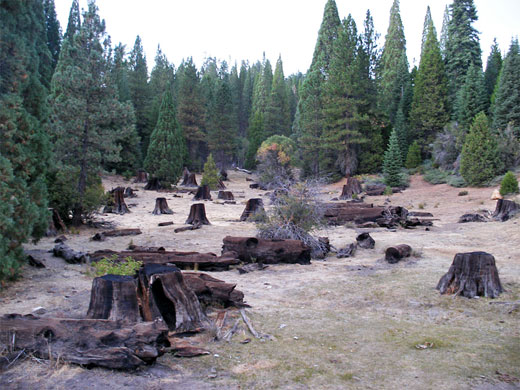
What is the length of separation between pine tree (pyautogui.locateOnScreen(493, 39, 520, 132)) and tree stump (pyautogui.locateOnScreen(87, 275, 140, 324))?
31214mm

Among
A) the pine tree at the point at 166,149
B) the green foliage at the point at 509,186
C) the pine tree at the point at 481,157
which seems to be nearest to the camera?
the green foliage at the point at 509,186

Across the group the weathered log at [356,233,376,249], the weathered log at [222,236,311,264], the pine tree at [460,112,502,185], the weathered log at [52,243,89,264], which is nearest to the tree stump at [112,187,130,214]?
the weathered log at [52,243,89,264]

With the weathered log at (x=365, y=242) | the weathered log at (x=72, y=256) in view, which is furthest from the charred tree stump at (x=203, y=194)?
the weathered log at (x=72, y=256)

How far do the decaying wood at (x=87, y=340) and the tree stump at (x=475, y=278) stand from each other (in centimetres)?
467

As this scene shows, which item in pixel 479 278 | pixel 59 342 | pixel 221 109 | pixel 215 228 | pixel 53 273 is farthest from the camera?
pixel 221 109

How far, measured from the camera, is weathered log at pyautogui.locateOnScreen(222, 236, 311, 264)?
9789mm

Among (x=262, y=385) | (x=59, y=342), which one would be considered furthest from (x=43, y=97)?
(x=262, y=385)

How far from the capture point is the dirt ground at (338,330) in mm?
3771

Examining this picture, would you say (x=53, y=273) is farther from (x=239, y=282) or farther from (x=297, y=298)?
(x=297, y=298)

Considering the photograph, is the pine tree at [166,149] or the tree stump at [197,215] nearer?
the tree stump at [197,215]

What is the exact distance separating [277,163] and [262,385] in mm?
34024

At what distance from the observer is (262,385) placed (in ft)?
12.3

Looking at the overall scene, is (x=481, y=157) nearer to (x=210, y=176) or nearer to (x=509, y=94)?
(x=509, y=94)

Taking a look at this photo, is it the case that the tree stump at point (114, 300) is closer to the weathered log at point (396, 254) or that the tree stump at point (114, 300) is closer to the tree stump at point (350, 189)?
the weathered log at point (396, 254)
